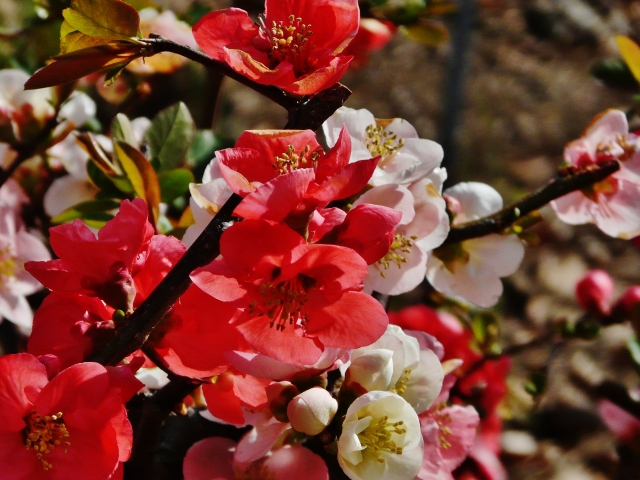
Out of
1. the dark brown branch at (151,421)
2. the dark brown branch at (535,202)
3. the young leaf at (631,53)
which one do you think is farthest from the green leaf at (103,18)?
the young leaf at (631,53)

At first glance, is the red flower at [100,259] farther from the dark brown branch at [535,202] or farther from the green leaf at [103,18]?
the dark brown branch at [535,202]

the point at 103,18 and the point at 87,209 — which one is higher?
the point at 103,18

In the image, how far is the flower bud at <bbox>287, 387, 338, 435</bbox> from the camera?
16.8 inches

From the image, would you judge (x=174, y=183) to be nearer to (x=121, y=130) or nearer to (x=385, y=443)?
(x=121, y=130)

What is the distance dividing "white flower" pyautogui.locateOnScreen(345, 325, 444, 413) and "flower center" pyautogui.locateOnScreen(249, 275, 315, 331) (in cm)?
7

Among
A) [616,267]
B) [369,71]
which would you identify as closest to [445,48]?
[369,71]

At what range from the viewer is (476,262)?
65 centimetres

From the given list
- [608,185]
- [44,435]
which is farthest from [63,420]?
[608,185]

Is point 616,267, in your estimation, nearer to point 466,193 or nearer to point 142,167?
point 466,193

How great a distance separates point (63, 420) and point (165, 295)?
0.09m

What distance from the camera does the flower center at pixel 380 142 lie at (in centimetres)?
54

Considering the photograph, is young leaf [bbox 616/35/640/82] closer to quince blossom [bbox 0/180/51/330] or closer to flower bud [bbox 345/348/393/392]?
flower bud [bbox 345/348/393/392]

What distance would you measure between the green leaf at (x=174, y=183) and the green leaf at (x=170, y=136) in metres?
0.05

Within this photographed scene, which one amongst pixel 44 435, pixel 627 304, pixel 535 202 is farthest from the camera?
pixel 627 304
